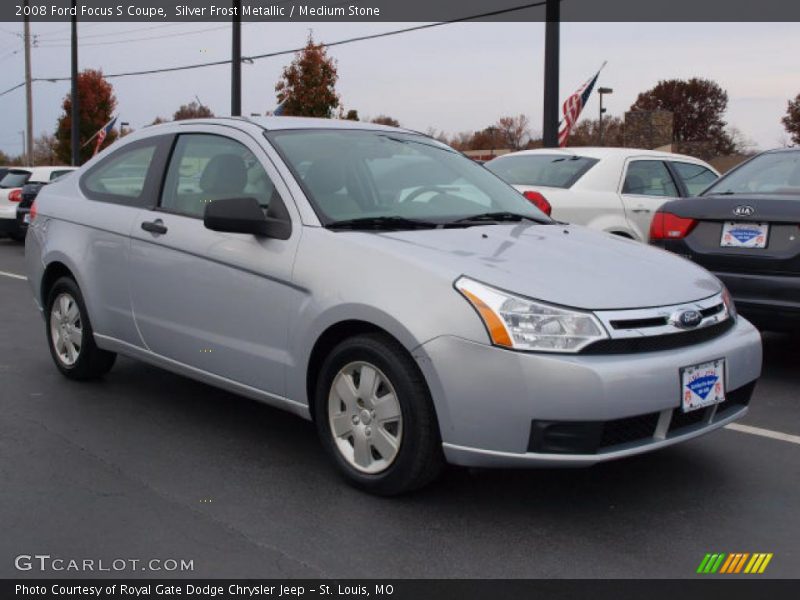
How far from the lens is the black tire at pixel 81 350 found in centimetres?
561

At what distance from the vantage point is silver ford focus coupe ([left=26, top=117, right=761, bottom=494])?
3.48 m

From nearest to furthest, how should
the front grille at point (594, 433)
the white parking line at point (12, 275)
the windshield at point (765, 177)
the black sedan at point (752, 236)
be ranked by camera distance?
the front grille at point (594, 433) → the black sedan at point (752, 236) → the windshield at point (765, 177) → the white parking line at point (12, 275)

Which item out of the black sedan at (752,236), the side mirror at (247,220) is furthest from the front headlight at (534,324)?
the black sedan at (752,236)

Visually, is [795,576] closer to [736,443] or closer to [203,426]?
[736,443]

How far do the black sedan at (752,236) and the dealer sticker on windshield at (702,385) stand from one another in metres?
2.22

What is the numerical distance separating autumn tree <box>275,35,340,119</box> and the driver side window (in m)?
25.0

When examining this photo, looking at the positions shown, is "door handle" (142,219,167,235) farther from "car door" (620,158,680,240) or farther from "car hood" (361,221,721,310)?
"car door" (620,158,680,240)

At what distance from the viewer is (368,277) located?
383 centimetres

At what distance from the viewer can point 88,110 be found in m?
A: 51.8

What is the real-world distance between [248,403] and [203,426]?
19.0 inches

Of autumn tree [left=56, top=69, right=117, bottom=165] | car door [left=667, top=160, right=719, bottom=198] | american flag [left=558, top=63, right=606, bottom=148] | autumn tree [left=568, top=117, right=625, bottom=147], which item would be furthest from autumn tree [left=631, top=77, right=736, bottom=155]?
car door [left=667, top=160, right=719, bottom=198]

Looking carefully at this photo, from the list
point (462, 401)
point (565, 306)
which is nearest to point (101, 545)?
point (462, 401)

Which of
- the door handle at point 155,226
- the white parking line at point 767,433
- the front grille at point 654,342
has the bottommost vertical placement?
the white parking line at point 767,433
